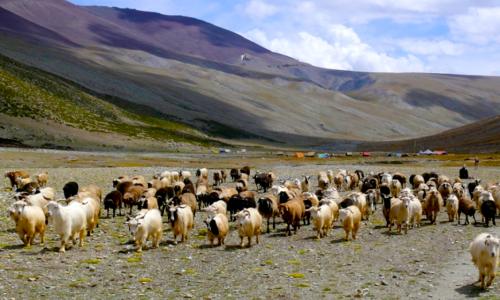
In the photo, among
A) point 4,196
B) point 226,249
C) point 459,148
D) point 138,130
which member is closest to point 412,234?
point 226,249

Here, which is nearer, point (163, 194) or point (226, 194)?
point (226, 194)

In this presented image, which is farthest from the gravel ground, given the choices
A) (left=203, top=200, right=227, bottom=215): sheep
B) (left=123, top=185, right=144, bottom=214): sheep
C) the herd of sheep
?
(left=123, top=185, right=144, bottom=214): sheep

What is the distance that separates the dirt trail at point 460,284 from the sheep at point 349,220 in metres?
5.05

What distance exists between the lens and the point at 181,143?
5846 inches

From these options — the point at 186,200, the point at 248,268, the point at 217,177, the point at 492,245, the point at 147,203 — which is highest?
the point at 217,177

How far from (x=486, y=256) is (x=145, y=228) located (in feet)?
38.0

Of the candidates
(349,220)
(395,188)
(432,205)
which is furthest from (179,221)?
(395,188)

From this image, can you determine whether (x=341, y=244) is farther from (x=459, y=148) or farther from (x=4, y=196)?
(x=459, y=148)

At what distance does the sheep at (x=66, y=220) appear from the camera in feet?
67.8

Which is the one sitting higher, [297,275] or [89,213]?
[89,213]

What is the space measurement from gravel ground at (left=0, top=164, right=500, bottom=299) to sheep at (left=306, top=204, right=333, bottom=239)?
16.5 inches

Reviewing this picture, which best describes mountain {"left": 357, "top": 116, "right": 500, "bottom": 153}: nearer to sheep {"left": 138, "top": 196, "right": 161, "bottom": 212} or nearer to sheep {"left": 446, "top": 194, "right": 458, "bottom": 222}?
sheep {"left": 446, "top": 194, "right": 458, "bottom": 222}

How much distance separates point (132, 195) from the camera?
31766 millimetres

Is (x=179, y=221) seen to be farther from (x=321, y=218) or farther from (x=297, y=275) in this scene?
(x=297, y=275)
